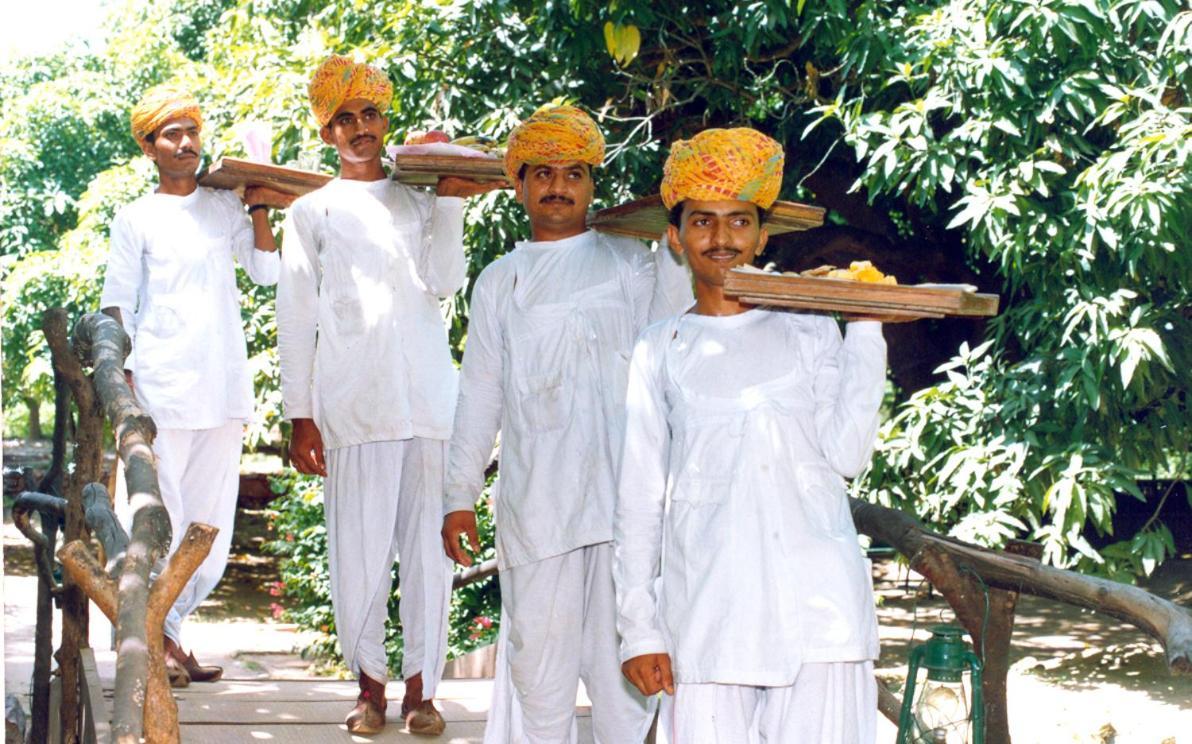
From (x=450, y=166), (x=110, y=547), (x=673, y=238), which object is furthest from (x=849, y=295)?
(x=450, y=166)

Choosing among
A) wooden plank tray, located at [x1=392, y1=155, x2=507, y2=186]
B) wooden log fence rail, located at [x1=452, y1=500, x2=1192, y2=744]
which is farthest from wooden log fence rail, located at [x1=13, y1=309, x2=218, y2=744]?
wooden log fence rail, located at [x1=452, y1=500, x2=1192, y2=744]

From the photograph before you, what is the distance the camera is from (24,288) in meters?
14.1

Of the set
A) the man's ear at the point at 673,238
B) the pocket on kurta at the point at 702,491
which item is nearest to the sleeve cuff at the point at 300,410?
the man's ear at the point at 673,238

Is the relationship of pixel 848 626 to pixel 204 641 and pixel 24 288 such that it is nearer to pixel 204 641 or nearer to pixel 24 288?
pixel 204 641

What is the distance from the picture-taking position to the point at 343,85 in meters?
4.55

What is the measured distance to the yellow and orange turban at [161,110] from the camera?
16.2 feet

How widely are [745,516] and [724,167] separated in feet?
2.37

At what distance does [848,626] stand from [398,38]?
5.42 m

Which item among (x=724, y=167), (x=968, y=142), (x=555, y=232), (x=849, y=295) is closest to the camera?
(x=849, y=295)

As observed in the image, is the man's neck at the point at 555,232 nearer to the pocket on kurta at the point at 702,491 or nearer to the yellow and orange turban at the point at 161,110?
the pocket on kurta at the point at 702,491

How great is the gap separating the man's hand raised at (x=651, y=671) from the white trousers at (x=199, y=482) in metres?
2.37

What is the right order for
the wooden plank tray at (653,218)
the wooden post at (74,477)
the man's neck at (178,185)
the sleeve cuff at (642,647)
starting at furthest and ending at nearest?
the man's neck at (178,185)
the wooden post at (74,477)
the wooden plank tray at (653,218)
the sleeve cuff at (642,647)

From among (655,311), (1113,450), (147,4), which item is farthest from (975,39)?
Result: (147,4)

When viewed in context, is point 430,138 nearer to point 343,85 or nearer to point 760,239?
point 343,85
